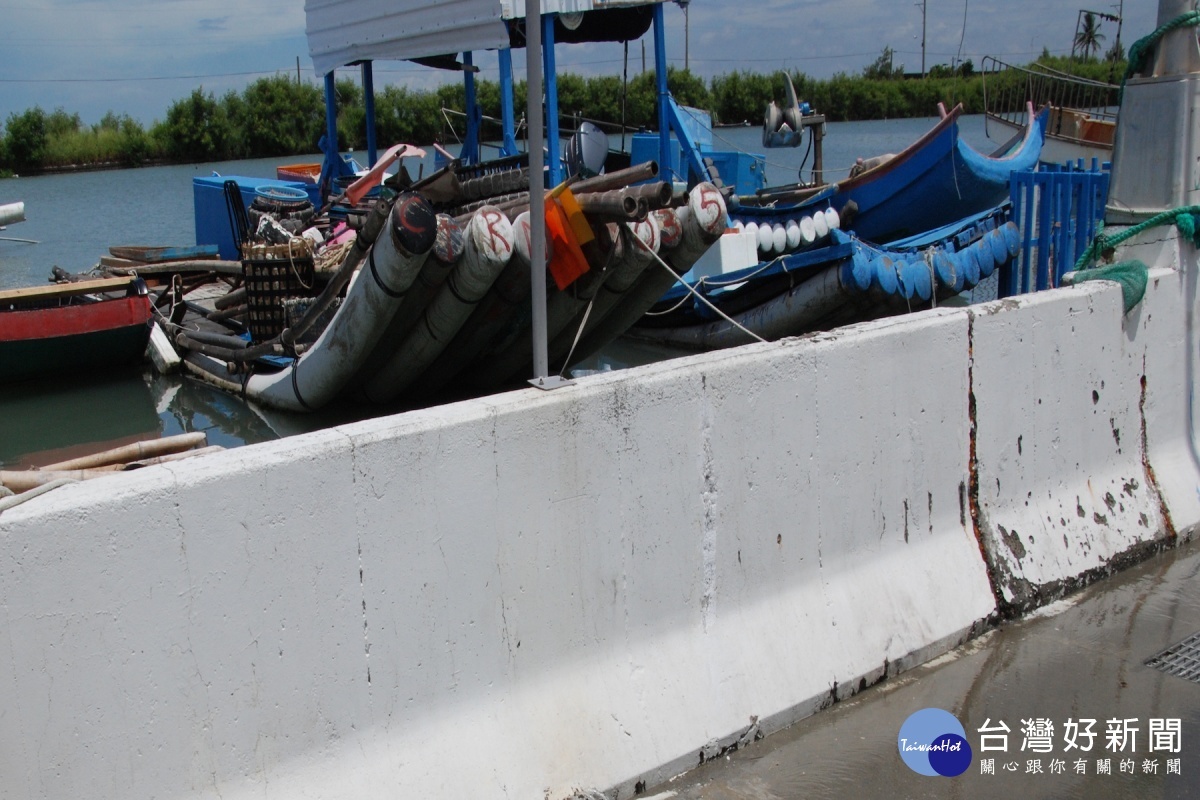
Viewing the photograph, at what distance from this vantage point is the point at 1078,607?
4.83 metres

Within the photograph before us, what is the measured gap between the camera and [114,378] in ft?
44.7

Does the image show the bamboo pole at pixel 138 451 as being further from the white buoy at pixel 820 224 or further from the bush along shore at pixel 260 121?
the bush along shore at pixel 260 121

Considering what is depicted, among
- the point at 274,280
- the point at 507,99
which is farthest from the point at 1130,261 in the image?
the point at 274,280

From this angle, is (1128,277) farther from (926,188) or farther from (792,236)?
(926,188)

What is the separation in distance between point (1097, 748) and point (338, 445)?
9.25 ft

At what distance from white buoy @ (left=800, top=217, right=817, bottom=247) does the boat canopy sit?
2.92 metres

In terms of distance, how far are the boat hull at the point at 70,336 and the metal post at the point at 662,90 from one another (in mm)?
6618

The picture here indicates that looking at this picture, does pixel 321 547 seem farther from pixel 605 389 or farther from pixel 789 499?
pixel 789 499

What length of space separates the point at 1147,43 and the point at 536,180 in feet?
13.1

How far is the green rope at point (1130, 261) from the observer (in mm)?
5383

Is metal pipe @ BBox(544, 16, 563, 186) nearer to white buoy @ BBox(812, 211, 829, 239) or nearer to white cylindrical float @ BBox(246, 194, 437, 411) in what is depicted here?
white cylindrical float @ BBox(246, 194, 437, 411)

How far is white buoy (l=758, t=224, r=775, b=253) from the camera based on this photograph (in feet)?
41.2

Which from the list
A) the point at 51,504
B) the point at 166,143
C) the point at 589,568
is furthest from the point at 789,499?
the point at 166,143

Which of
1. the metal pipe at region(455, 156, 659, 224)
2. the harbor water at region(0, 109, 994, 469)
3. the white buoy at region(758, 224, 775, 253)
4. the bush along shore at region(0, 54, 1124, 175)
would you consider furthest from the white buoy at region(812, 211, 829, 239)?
the bush along shore at region(0, 54, 1124, 175)
